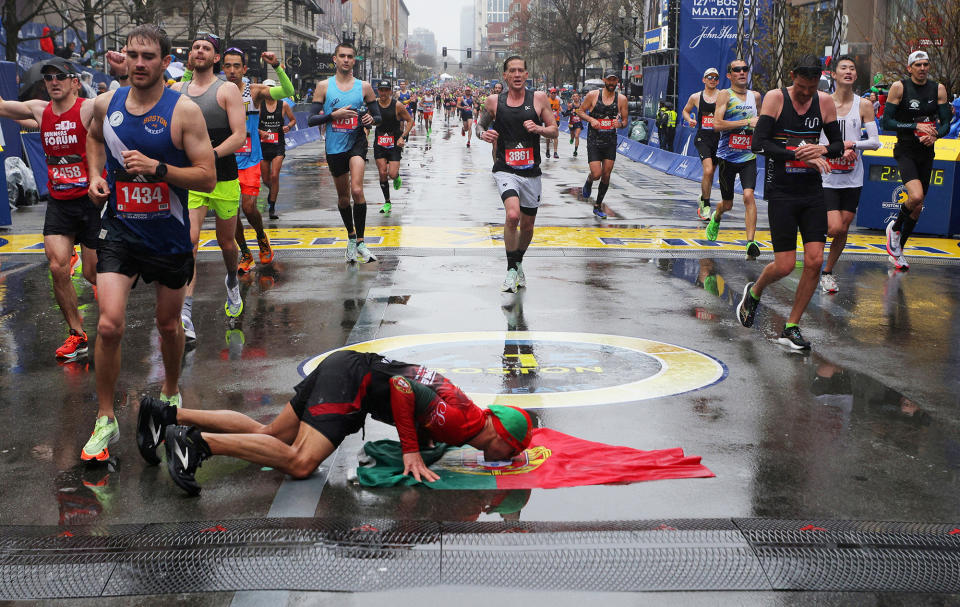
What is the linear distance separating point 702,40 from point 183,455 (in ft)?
Result: 100

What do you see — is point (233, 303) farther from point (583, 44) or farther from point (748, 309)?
point (583, 44)

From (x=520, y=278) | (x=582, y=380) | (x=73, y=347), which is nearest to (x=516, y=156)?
(x=520, y=278)

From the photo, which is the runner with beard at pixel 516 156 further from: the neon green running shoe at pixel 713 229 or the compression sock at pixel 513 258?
the neon green running shoe at pixel 713 229

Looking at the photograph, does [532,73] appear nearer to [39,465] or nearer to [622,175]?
[622,175]

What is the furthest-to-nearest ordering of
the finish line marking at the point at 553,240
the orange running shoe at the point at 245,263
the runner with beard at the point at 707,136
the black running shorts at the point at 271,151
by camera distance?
1. the black running shorts at the point at 271,151
2. the runner with beard at the point at 707,136
3. the finish line marking at the point at 553,240
4. the orange running shoe at the point at 245,263

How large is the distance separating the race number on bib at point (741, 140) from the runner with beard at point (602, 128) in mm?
3403

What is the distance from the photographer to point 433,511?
4.26 metres

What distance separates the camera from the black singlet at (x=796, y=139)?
24.2 feet

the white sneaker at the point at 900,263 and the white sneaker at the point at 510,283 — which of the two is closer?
the white sneaker at the point at 510,283

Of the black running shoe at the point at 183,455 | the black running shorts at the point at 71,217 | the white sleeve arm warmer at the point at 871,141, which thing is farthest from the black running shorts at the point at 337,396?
the white sleeve arm warmer at the point at 871,141

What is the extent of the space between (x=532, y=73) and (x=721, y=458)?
111 metres

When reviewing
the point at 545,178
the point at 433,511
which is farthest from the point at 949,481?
the point at 545,178

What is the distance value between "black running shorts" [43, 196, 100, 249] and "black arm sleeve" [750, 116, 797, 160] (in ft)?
15.7

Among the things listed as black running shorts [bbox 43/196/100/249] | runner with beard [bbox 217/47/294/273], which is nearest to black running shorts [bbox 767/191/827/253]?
black running shorts [bbox 43/196/100/249]
